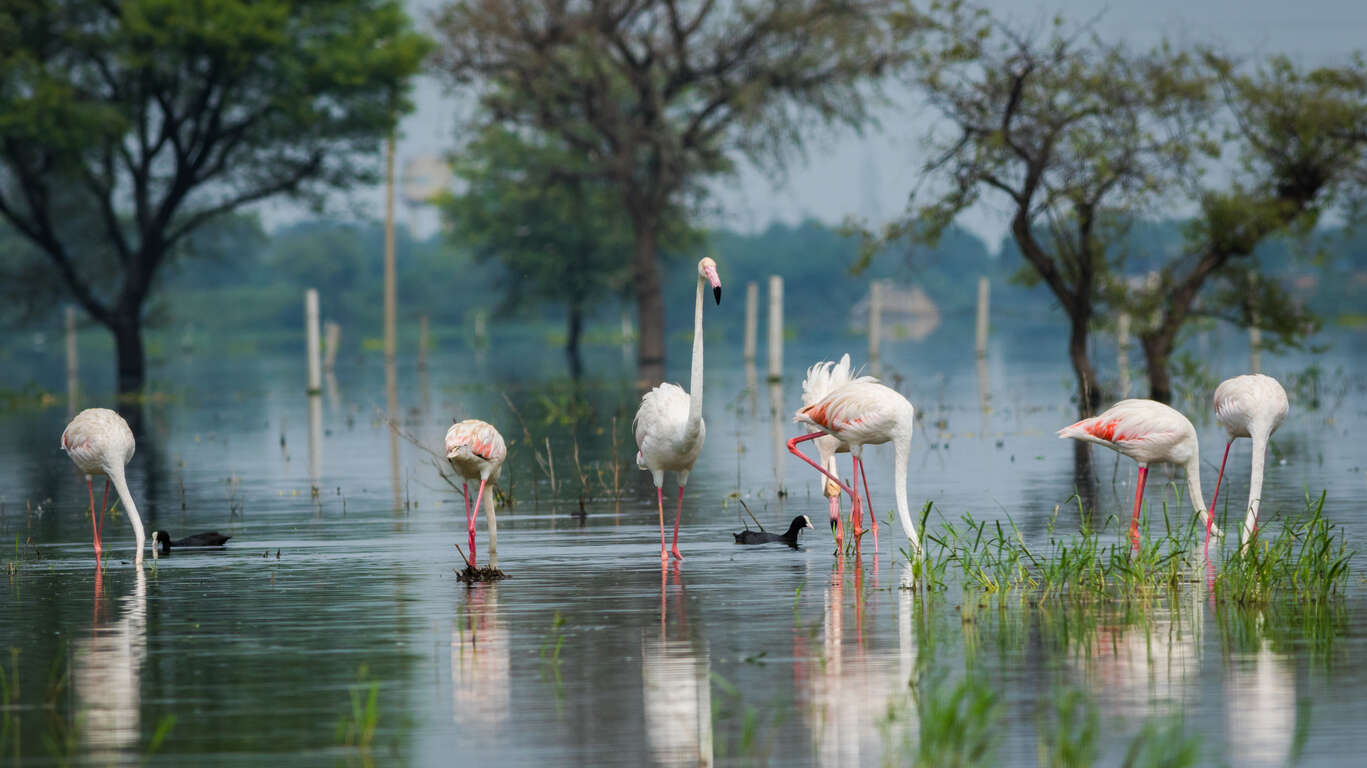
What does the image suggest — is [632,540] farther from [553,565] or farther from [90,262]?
[90,262]

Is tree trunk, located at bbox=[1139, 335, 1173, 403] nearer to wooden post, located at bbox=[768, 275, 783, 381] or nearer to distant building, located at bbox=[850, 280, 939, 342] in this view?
wooden post, located at bbox=[768, 275, 783, 381]

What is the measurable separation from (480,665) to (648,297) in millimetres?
44909

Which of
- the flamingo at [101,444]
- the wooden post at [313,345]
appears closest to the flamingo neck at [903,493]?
the flamingo at [101,444]

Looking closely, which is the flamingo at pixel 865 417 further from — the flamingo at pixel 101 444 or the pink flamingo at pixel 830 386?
the flamingo at pixel 101 444

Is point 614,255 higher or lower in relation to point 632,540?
higher

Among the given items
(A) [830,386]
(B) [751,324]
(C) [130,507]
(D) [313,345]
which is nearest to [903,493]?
(A) [830,386]

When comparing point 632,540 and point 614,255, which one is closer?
point 632,540

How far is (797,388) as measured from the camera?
129ft

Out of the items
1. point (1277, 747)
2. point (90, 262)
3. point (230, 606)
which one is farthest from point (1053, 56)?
point (90, 262)

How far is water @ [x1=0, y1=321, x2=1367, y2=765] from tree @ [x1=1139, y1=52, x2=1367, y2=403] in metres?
10.1

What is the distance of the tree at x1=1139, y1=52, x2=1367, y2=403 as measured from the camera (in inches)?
1121

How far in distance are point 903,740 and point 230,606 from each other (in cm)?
538

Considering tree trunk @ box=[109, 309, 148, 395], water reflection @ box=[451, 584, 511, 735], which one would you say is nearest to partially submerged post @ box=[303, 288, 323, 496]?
tree trunk @ box=[109, 309, 148, 395]

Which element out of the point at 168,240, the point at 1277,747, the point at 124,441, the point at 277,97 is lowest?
the point at 1277,747
